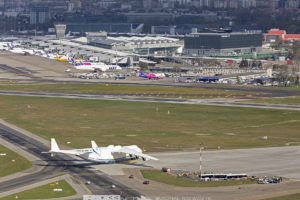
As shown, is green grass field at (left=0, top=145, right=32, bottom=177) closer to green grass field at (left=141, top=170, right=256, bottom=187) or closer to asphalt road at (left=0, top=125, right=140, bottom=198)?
asphalt road at (left=0, top=125, right=140, bottom=198)

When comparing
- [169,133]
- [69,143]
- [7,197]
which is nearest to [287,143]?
[169,133]

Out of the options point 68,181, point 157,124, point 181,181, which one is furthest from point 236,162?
point 157,124

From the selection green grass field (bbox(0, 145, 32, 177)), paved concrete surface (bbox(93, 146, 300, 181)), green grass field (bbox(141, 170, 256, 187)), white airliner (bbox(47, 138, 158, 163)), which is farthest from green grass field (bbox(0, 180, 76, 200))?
green grass field (bbox(141, 170, 256, 187))

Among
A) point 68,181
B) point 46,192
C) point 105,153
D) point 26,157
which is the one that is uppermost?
point 105,153

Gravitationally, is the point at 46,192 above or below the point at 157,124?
above

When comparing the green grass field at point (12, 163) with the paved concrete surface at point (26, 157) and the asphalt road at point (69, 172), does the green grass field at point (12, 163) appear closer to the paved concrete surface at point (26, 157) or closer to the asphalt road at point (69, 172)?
the paved concrete surface at point (26, 157)

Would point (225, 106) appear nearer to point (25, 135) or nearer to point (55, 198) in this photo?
point (25, 135)

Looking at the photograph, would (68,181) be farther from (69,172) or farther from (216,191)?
(216,191)

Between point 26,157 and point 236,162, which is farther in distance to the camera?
point 26,157
